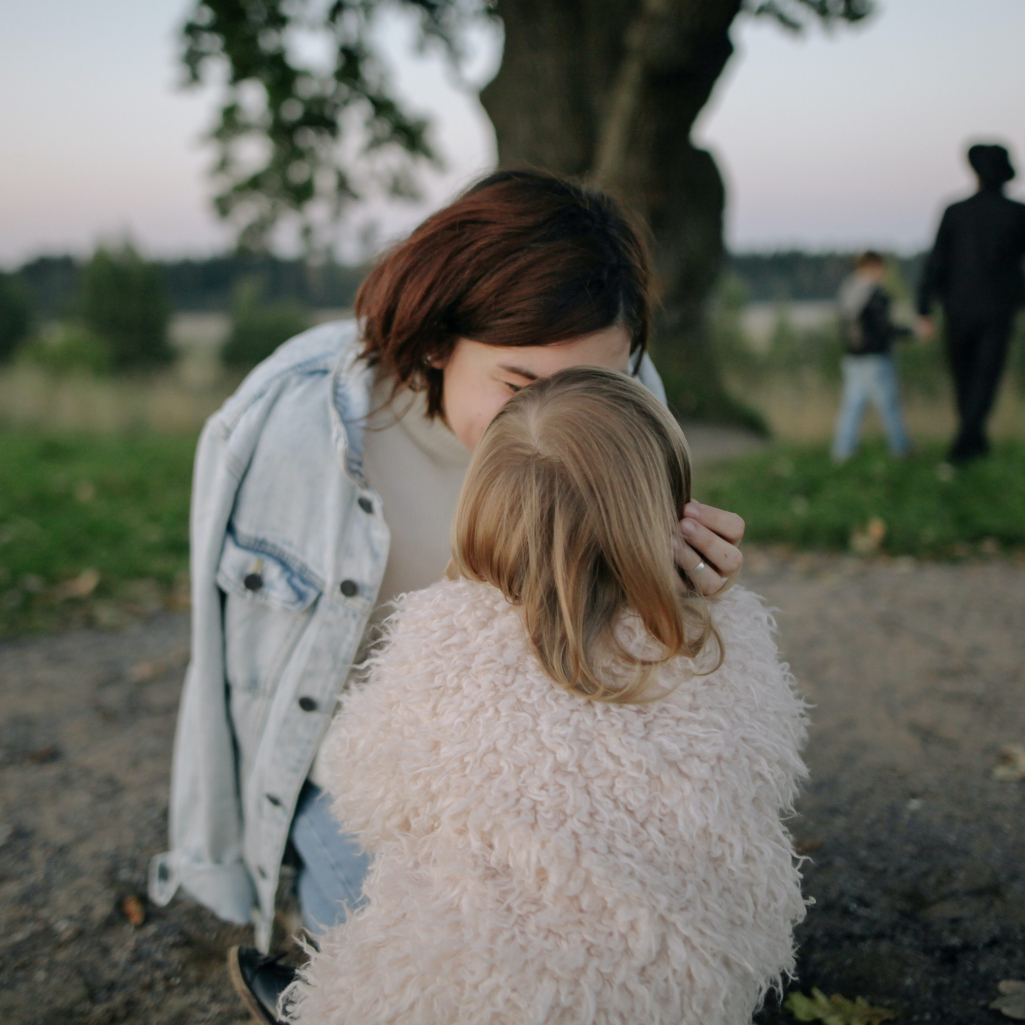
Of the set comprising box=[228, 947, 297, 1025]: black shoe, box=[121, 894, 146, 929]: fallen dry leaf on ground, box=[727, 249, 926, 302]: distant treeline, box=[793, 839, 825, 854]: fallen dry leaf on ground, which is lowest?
box=[727, 249, 926, 302]: distant treeline

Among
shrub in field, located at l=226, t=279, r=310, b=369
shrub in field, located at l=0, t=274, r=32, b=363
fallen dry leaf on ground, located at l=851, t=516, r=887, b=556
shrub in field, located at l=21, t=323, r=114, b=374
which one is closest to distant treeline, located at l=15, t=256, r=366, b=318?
shrub in field, located at l=0, t=274, r=32, b=363

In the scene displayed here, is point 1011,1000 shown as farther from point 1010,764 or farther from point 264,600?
point 264,600

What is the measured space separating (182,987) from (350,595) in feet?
3.51

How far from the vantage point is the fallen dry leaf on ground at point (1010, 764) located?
268 cm

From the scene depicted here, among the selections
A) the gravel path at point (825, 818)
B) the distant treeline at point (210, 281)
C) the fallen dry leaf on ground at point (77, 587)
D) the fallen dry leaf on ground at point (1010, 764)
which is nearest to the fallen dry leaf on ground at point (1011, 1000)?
the gravel path at point (825, 818)

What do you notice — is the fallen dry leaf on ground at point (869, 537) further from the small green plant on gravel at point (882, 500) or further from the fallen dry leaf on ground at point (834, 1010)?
the fallen dry leaf on ground at point (834, 1010)

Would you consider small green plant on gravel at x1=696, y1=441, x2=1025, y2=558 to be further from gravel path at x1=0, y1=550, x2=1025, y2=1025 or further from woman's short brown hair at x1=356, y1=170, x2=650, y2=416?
woman's short brown hair at x1=356, y1=170, x2=650, y2=416

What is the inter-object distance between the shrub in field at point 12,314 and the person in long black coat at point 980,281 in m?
18.6

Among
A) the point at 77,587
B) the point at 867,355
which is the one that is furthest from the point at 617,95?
the point at 77,587

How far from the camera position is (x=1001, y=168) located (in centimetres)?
610

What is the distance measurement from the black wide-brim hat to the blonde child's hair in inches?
247

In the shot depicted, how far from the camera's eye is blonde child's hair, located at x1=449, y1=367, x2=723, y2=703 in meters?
1.31

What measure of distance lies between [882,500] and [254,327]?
54.7 feet

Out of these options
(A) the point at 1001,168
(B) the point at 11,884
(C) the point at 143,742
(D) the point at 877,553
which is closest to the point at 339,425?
(B) the point at 11,884
